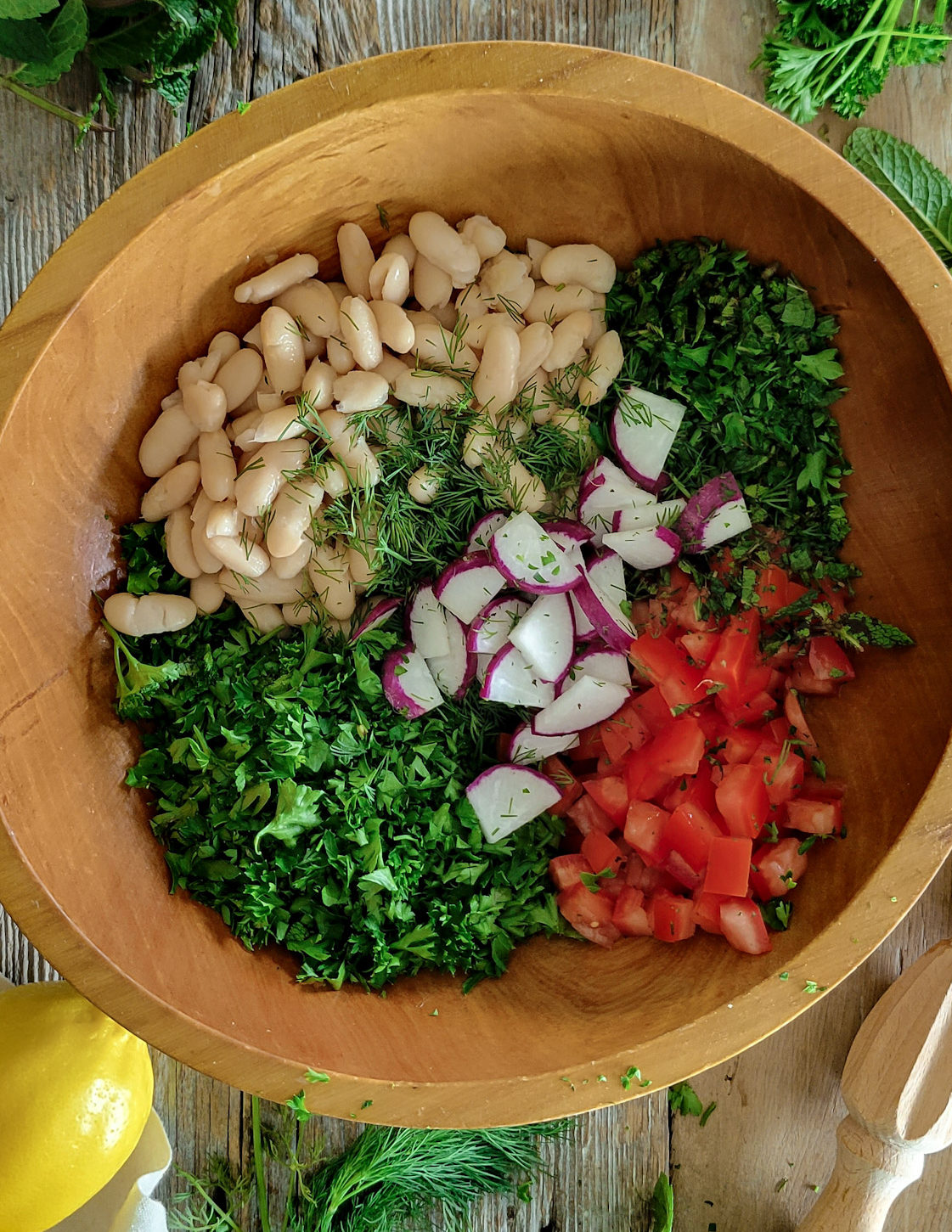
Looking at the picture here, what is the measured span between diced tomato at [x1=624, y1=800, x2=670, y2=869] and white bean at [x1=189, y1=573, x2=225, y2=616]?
0.63 meters

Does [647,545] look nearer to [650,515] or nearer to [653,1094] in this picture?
[650,515]

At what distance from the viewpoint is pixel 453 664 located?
1.49 meters

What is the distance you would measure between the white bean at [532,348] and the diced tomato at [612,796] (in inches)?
21.9

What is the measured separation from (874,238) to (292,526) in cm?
79

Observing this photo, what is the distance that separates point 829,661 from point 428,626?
54 cm

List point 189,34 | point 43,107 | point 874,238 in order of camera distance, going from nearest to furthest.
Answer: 1. point 874,238
2. point 189,34
3. point 43,107

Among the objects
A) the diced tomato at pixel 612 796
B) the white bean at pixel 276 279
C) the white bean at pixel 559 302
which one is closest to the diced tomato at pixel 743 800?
the diced tomato at pixel 612 796

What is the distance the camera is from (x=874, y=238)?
1249mm

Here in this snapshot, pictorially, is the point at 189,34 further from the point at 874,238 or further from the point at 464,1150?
the point at 464,1150

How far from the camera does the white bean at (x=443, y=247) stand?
140 centimetres

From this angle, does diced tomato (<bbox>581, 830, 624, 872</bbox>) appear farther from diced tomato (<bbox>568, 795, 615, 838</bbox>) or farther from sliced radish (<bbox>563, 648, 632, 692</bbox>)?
sliced radish (<bbox>563, 648, 632, 692</bbox>)

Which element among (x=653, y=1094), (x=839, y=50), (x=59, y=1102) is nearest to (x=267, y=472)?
(x=59, y=1102)

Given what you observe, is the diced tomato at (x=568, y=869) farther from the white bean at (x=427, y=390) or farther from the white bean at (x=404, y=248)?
the white bean at (x=404, y=248)

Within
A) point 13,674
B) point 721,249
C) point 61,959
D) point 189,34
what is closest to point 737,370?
point 721,249
